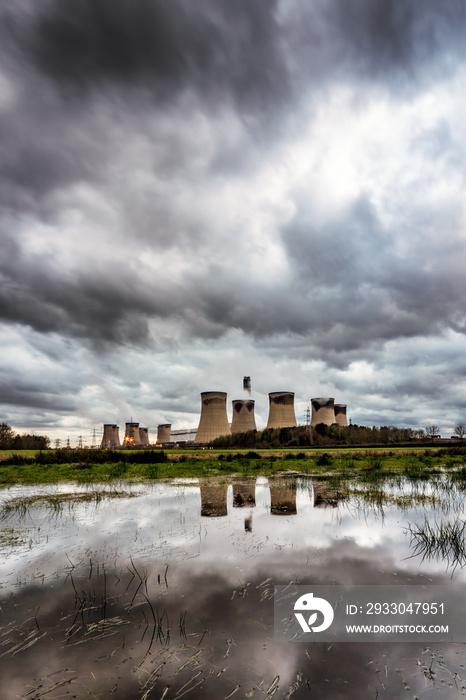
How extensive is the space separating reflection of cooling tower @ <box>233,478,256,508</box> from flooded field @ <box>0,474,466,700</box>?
26.6 inches

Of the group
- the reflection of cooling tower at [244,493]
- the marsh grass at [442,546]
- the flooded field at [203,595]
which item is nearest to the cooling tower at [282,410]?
the reflection of cooling tower at [244,493]

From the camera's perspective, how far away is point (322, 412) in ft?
192

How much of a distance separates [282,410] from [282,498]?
45.3 metres

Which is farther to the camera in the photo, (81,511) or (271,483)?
(271,483)

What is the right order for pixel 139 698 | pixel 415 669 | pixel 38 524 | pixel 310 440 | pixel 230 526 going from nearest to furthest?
pixel 139 698
pixel 415 669
pixel 230 526
pixel 38 524
pixel 310 440

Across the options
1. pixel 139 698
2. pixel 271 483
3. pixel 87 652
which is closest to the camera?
pixel 139 698

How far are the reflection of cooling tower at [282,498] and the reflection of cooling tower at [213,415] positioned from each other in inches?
1509

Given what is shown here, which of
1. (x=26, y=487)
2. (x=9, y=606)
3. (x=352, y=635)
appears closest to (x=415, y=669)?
(x=352, y=635)

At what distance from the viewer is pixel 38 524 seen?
21.7ft

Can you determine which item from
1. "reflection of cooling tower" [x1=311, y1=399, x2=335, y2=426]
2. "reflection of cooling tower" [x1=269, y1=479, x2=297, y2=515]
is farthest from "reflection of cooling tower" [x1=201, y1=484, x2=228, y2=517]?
"reflection of cooling tower" [x1=311, y1=399, x2=335, y2=426]

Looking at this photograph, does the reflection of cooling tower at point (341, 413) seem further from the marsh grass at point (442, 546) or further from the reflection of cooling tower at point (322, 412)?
the marsh grass at point (442, 546)

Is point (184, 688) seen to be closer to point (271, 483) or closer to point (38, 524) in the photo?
point (38, 524)

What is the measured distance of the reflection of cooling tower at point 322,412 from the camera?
57688 mm

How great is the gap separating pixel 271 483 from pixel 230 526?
20.9ft
